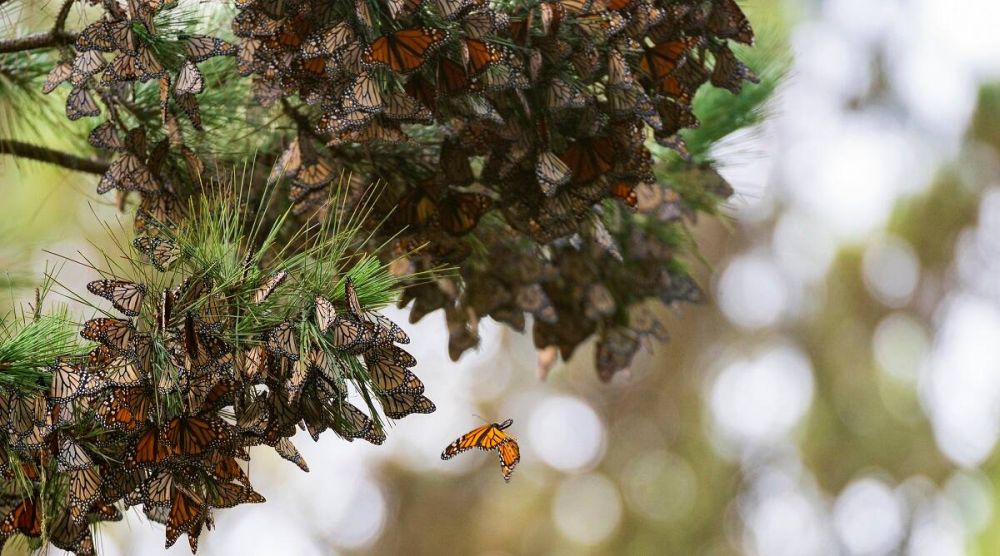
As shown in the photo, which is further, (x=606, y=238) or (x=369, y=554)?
(x=369, y=554)

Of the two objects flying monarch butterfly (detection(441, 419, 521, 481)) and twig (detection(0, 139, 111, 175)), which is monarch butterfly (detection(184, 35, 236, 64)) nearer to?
twig (detection(0, 139, 111, 175))

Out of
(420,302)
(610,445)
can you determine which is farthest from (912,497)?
(420,302)

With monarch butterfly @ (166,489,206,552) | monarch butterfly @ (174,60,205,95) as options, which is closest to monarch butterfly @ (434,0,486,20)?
monarch butterfly @ (174,60,205,95)

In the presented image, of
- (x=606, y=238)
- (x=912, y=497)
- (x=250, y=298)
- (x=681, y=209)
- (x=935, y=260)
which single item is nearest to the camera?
(x=250, y=298)

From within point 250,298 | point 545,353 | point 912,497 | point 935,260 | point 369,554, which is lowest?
point 912,497

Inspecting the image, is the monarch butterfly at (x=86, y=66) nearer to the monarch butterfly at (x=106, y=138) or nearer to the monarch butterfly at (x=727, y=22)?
the monarch butterfly at (x=106, y=138)

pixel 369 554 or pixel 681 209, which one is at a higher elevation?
pixel 681 209

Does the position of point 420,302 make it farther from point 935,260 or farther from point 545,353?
point 935,260
